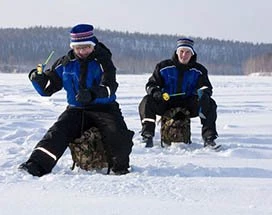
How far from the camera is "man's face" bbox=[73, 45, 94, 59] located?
15.3 feet

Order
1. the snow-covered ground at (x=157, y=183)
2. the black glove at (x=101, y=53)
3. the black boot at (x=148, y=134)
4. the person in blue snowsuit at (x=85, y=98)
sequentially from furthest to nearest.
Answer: the black boot at (x=148, y=134) < the black glove at (x=101, y=53) < the person in blue snowsuit at (x=85, y=98) < the snow-covered ground at (x=157, y=183)

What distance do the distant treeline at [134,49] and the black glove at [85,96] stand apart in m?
85.2

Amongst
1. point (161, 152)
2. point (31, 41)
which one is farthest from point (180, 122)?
point (31, 41)

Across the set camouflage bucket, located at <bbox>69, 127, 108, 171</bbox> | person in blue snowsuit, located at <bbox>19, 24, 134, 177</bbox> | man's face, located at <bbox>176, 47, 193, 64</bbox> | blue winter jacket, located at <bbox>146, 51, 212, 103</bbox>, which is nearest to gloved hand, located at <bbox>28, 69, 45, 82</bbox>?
person in blue snowsuit, located at <bbox>19, 24, 134, 177</bbox>

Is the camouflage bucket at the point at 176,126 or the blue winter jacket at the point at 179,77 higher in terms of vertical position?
the blue winter jacket at the point at 179,77

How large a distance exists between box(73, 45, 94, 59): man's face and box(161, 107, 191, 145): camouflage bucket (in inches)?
67.2

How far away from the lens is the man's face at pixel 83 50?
4672mm

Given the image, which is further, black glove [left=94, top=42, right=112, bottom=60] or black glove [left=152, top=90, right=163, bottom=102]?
black glove [left=152, top=90, right=163, bottom=102]

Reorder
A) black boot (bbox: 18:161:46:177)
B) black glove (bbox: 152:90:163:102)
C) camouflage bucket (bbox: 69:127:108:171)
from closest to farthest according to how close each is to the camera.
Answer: black boot (bbox: 18:161:46:177), camouflage bucket (bbox: 69:127:108:171), black glove (bbox: 152:90:163:102)

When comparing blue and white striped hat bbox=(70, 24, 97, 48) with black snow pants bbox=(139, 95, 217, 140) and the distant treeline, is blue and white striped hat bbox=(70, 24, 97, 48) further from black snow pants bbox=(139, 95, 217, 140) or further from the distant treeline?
the distant treeline

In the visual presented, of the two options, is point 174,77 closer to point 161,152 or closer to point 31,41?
point 161,152

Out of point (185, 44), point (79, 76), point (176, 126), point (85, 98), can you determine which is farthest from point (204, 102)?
point (85, 98)

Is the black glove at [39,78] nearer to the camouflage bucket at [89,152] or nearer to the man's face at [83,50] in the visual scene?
the man's face at [83,50]

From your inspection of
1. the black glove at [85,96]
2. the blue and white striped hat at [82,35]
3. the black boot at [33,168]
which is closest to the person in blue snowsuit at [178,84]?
the blue and white striped hat at [82,35]
